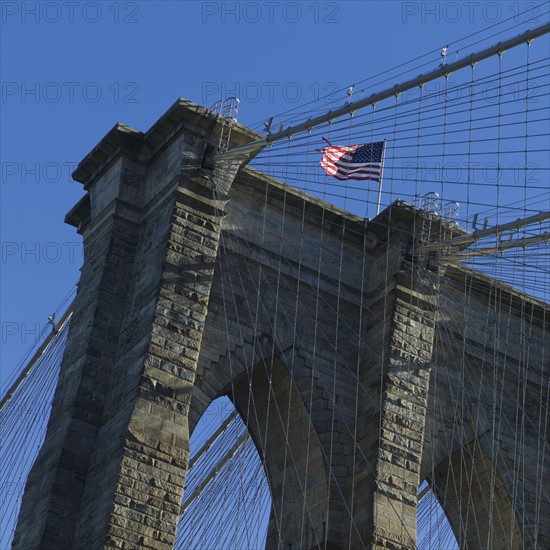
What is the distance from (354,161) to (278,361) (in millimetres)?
5509

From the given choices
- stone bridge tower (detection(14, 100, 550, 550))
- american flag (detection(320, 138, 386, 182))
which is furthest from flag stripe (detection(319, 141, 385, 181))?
stone bridge tower (detection(14, 100, 550, 550))

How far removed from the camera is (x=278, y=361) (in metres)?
32.7

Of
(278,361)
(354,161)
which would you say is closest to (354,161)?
(354,161)

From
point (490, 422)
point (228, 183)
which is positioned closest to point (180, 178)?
point (228, 183)

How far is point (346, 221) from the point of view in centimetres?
3478

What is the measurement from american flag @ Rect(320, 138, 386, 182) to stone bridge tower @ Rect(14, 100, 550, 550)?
1.01 meters

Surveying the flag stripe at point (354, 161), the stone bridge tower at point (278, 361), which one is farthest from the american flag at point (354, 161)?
the stone bridge tower at point (278, 361)

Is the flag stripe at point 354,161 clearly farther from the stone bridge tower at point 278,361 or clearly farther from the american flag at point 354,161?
the stone bridge tower at point 278,361

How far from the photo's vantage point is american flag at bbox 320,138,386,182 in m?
35.0

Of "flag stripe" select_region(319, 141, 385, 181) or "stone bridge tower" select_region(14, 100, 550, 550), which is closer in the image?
"stone bridge tower" select_region(14, 100, 550, 550)

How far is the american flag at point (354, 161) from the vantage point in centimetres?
3503

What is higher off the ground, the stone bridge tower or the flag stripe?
the flag stripe

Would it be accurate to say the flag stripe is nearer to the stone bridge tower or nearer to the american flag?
the american flag

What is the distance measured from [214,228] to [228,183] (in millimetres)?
1039
